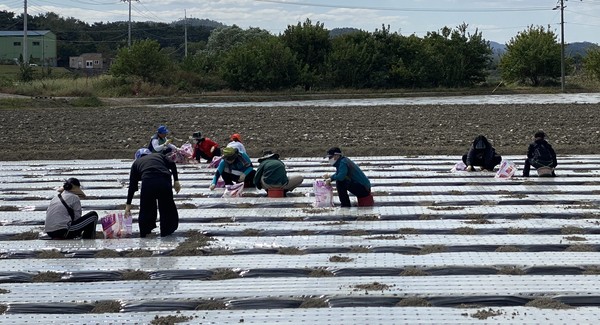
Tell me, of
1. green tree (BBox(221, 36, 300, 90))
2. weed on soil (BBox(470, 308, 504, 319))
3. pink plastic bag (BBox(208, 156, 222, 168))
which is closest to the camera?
weed on soil (BBox(470, 308, 504, 319))

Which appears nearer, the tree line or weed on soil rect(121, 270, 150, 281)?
weed on soil rect(121, 270, 150, 281)

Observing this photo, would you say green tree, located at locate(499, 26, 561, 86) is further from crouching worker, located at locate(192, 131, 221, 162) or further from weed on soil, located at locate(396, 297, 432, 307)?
weed on soil, located at locate(396, 297, 432, 307)

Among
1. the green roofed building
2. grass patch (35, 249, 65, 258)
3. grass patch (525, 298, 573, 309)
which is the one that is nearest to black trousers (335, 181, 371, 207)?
grass patch (35, 249, 65, 258)

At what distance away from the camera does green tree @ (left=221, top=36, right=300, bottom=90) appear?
42.2 m

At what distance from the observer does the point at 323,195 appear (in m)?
9.43

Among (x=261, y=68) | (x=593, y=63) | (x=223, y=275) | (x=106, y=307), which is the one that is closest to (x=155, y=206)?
(x=223, y=275)

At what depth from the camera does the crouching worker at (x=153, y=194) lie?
7.83 metres

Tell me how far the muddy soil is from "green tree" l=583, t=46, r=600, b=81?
75.3 ft

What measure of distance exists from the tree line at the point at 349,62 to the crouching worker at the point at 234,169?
1172 inches

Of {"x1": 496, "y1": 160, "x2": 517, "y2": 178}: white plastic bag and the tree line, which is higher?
the tree line

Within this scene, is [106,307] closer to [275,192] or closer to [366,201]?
[366,201]

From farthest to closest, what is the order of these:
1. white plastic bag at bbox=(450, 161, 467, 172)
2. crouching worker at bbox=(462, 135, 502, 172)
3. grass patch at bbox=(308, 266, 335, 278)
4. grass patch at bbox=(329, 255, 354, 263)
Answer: white plastic bag at bbox=(450, 161, 467, 172)
crouching worker at bbox=(462, 135, 502, 172)
grass patch at bbox=(329, 255, 354, 263)
grass patch at bbox=(308, 266, 335, 278)

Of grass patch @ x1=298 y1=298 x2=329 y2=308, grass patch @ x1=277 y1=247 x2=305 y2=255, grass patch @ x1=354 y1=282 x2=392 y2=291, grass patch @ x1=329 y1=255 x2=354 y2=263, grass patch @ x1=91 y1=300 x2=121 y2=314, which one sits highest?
grass patch @ x1=329 y1=255 x2=354 y2=263

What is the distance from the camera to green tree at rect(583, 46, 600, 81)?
4731 cm
